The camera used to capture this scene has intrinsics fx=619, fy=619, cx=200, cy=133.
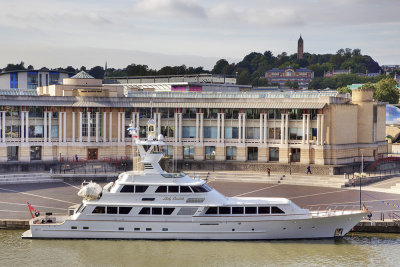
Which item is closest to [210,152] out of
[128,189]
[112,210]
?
[128,189]

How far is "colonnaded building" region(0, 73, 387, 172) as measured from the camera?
8350cm

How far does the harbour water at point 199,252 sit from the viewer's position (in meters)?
45.5

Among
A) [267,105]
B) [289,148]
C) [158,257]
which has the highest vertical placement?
[267,105]

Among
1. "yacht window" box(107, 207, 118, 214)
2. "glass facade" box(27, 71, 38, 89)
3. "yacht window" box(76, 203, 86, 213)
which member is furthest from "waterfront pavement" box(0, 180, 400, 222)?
"glass facade" box(27, 71, 38, 89)

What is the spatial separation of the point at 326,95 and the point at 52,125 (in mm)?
38380

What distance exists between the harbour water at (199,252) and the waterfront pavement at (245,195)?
6213 millimetres

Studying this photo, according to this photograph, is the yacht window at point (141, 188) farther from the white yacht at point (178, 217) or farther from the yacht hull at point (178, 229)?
the yacht hull at point (178, 229)

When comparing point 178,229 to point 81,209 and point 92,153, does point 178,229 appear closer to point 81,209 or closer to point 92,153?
point 81,209

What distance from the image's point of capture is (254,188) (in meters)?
70.1

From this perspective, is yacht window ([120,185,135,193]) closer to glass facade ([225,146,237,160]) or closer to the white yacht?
the white yacht

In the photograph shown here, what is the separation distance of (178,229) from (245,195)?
16.0m

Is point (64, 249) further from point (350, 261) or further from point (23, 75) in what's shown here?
point (23, 75)

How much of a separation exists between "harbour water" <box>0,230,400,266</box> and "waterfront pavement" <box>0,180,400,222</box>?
6.21 m

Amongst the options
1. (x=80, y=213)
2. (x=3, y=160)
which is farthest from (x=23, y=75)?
(x=80, y=213)
